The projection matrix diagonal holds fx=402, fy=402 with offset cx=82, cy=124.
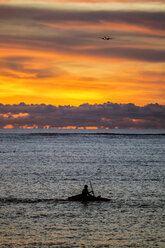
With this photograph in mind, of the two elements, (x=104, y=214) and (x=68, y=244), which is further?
(x=104, y=214)

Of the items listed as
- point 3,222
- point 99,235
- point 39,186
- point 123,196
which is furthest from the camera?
point 39,186

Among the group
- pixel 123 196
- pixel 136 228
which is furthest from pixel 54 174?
pixel 136 228

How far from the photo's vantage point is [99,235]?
102ft

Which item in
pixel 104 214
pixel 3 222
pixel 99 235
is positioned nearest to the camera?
pixel 99 235

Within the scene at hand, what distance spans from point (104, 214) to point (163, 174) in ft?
119

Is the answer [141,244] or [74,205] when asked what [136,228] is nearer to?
[141,244]

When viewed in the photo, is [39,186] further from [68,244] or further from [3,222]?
[68,244]

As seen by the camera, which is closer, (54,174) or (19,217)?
(19,217)

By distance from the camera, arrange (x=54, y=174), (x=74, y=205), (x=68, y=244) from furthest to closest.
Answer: (x=54, y=174)
(x=74, y=205)
(x=68, y=244)

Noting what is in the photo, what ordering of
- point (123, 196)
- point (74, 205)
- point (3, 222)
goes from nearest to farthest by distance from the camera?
point (3, 222)
point (74, 205)
point (123, 196)

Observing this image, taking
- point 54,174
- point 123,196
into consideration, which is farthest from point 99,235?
point 54,174

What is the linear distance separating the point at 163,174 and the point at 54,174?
19465 millimetres

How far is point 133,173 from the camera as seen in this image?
242 feet

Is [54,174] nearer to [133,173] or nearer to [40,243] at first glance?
[133,173]
